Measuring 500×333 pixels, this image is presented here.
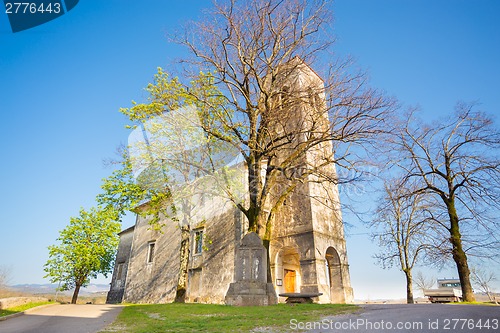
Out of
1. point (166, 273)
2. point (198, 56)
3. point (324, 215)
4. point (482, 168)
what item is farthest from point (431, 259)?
point (166, 273)

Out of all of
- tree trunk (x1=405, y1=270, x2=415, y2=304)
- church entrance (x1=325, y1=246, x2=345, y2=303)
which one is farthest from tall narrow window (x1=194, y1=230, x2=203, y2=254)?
tree trunk (x1=405, y1=270, x2=415, y2=304)

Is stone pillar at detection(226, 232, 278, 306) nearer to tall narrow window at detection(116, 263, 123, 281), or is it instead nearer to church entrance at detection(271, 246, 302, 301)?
church entrance at detection(271, 246, 302, 301)

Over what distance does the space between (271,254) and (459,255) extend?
10.7 meters

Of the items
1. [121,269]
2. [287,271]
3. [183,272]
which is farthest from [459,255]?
[121,269]

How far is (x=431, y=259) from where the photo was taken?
15.0 meters

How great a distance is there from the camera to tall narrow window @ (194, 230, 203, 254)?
20.8 metres

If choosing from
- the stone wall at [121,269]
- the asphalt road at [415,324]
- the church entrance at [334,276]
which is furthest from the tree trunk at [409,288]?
the stone wall at [121,269]

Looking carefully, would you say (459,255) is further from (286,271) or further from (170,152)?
(170,152)

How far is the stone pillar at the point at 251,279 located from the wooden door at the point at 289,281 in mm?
10368

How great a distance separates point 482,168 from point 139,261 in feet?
79.4

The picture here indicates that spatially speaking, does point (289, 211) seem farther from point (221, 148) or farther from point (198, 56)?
point (198, 56)

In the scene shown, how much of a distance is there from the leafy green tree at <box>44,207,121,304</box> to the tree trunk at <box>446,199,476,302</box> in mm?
22631

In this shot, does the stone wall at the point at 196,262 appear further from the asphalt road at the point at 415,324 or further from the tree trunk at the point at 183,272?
the asphalt road at the point at 415,324

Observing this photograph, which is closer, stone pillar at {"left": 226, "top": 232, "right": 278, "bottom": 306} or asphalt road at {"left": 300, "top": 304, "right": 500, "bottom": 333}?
asphalt road at {"left": 300, "top": 304, "right": 500, "bottom": 333}
